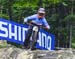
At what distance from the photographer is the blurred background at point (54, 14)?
10.8 meters

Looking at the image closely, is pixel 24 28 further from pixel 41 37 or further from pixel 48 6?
pixel 48 6

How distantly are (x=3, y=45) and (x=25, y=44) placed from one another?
61cm

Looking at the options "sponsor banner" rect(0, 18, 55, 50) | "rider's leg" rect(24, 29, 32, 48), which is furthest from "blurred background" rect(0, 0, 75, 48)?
"rider's leg" rect(24, 29, 32, 48)

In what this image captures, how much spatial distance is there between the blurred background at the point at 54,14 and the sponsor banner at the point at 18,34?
1.48 meters

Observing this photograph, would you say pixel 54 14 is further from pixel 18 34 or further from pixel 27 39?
pixel 27 39

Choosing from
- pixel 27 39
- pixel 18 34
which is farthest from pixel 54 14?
pixel 27 39

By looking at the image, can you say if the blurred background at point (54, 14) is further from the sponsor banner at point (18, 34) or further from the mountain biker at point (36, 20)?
the mountain biker at point (36, 20)

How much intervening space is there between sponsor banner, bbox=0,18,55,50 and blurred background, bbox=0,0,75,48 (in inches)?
58.4

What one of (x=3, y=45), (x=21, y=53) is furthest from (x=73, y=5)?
(x=21, y=53)

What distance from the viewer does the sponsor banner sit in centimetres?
883

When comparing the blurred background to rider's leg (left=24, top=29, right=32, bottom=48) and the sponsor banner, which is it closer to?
the sponsor banner

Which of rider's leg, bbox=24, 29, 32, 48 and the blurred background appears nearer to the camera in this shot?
rider's leg, bbox=24, 29, 32, 48

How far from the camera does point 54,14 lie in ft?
36.6

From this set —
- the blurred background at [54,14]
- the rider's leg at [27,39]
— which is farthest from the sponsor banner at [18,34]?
the blurred background at [54,14]
